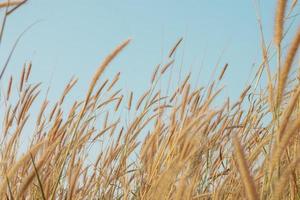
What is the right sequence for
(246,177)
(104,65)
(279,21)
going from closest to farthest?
(246,177) < (279,21) < (104,65)

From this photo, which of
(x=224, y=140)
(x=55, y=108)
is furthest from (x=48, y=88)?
(x=224, y=140)

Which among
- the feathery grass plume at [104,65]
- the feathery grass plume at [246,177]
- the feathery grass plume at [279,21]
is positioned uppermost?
the feathery grass plume at [104,65]

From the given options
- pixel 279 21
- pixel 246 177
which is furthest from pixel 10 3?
pixel 246 177

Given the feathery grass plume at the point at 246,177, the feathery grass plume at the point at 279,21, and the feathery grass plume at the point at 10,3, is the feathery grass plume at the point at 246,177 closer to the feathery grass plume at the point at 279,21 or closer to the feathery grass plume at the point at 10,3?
the feathery grass plume at the point at 279,21

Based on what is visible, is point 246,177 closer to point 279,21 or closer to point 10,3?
point 279,21

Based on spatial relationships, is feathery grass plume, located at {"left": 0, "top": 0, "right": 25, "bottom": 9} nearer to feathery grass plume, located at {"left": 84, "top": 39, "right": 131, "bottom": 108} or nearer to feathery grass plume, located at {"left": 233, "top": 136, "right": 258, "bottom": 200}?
feathery grass plume, located at {"left": 84, "top": 39, "right": 131, "bottom": 108}

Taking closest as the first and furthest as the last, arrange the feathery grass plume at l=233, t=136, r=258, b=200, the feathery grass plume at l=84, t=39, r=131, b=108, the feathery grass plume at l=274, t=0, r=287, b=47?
the feathery grass plume at l=233, t=136, r=258, b=200
the feathery grass plume at l=274, t=0, r=287, b=47
the feathery grass plume at l=84, t=39, r=131, b=108

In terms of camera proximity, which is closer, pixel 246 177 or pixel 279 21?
pixel 246 177

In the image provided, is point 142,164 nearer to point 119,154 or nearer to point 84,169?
point 119,154

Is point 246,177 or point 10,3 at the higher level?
point 10,3

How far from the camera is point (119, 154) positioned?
6.72ft

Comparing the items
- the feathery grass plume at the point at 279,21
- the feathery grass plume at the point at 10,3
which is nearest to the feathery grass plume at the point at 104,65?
the feathery grass plume at the point at 10,3

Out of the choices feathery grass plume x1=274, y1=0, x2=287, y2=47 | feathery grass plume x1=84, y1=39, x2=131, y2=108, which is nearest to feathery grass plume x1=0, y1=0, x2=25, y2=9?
feathery grass plume x1=84, y1=39, x2=131, y2=108

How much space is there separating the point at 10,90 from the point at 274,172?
69.7 inches
